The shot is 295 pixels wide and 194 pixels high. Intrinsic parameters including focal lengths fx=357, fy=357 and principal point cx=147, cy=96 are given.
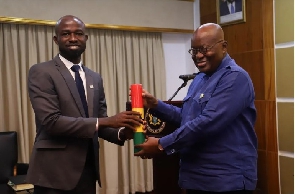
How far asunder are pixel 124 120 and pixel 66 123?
291 mm

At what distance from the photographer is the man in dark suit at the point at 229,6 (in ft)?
13.5

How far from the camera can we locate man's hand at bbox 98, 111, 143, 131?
5.98ft

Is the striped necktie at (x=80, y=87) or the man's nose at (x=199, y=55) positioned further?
the striped necktie at (x=80, y=87)

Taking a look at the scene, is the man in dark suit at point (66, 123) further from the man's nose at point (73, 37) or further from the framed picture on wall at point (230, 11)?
the framed picture on wall at point (230, 11)

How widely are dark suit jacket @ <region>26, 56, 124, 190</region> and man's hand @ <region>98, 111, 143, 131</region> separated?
0.22 feet

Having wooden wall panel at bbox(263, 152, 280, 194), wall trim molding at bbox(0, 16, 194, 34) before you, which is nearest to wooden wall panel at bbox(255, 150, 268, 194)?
wooden wall panel at bbox(263, 152, 280, 194)

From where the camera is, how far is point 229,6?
4.23 m

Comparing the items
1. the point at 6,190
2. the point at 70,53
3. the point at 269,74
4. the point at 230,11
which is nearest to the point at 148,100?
the point at 70,53

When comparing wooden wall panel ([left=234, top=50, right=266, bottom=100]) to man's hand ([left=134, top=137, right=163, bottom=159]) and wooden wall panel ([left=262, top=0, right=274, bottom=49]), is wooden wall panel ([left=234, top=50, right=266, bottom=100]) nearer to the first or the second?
wooden wall panel ([left=262, top=0, right=274, bottom=49])

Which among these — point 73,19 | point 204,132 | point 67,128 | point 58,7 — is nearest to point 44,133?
point 67,128

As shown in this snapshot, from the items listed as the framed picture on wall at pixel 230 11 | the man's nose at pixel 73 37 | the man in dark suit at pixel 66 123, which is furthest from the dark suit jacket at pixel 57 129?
the framed picture on wall at pixel 230 11

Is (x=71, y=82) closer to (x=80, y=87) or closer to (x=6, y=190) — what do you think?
(x=80, y=87)

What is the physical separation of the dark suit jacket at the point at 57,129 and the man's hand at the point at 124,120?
7 centimetres

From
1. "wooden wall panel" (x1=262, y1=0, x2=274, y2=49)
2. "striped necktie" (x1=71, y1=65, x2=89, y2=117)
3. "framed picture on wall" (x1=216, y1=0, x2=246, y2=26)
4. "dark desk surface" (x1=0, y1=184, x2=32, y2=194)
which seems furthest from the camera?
"framed picture on wall" (x1=216, y1=0, x2=246, y2=26)
